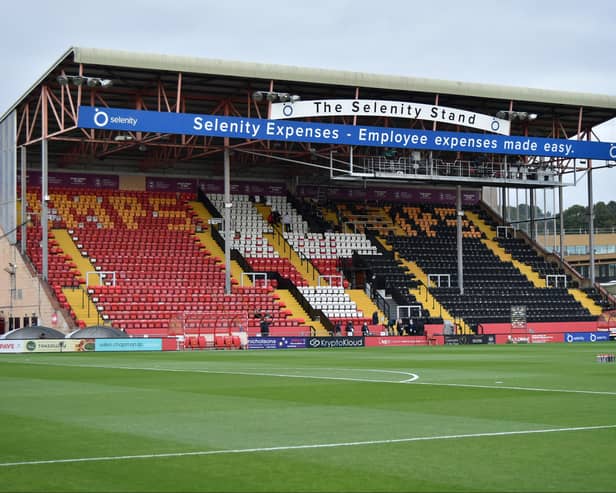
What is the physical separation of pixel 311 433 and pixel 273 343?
38.6 metres

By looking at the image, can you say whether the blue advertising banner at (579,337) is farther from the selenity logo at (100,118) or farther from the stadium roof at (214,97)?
the selenity logo at (100,118)

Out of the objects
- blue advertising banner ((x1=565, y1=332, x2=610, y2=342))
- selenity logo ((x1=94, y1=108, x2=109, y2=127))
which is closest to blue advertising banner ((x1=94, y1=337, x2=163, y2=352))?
selenity logo ((x1=94, y1=108, x2=109, y2=127))

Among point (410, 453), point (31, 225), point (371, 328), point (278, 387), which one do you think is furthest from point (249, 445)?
point (31, 225)

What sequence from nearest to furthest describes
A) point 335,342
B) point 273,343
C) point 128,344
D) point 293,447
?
point 293,447 < point 128,344 < point 273,343 < point 335,342

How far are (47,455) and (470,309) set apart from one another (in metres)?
53.5

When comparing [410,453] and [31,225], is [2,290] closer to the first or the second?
[31,225]

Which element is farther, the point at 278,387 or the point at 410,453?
the point at 278,387

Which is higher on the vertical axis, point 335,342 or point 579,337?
point 335,342

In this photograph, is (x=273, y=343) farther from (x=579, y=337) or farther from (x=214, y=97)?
(x=579, y=337)

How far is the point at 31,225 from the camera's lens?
200ft

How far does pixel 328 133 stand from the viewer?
5903 cm

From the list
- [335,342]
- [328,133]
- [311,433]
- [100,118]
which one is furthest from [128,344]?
[311,433]

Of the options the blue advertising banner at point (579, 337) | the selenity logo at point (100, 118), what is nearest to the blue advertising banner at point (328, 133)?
the selenity logo at point (100, 118)

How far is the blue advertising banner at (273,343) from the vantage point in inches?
2046
